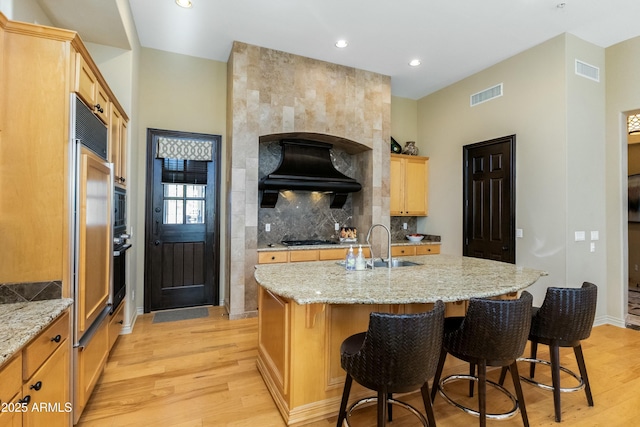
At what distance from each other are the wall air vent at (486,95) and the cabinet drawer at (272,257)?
367 cm

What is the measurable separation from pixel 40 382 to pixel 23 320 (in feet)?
0.96

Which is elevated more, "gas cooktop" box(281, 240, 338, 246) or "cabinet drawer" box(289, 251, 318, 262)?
"gas cooktop" box(281, 240, 338, 246)

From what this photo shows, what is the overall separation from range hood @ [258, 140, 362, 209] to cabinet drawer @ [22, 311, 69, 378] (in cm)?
283

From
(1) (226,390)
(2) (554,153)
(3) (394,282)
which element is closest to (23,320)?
(1) (226,390)

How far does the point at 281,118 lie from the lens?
4.29 m

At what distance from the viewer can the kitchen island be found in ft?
6.28

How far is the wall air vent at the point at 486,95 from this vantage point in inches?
177

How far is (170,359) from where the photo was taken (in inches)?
115

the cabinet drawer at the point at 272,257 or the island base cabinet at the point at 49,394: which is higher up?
the cabinet drawer at the point at 272,257

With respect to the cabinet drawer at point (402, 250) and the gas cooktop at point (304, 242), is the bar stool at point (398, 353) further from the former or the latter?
the cabinet drawer at point (402, 250)

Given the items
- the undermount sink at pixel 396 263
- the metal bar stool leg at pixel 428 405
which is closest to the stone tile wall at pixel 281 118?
the undermount sink at pixel 396 263

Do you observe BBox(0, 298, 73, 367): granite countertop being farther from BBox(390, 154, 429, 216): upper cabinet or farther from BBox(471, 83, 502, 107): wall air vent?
BBox(471, 83, 502, 107): wall air vent

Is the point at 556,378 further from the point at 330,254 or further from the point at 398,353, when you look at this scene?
the point at 330,254

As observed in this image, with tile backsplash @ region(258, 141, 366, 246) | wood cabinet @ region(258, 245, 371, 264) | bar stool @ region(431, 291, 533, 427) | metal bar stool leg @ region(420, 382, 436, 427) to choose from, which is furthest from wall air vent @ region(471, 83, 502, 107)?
metal bar stool leg @ region(420, 382, 436, 427)
